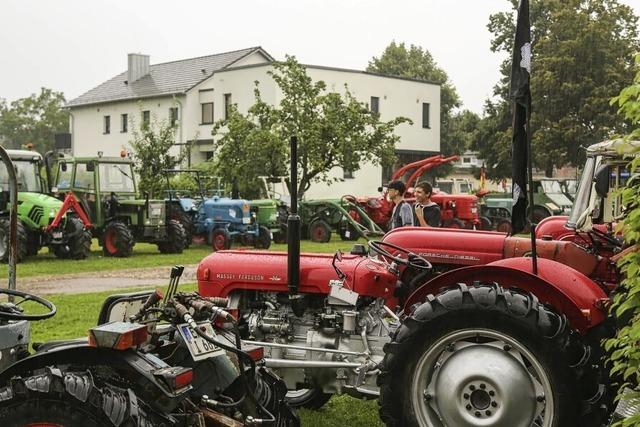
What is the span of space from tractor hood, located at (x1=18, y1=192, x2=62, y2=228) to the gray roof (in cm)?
2198

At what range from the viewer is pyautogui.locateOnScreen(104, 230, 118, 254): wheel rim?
18.0 meters

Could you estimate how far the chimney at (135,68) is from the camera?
44.6 meters

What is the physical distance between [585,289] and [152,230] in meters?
15.1

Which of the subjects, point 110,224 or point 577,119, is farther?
point 577,119

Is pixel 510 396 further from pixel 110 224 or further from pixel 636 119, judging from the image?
pixel 110 224

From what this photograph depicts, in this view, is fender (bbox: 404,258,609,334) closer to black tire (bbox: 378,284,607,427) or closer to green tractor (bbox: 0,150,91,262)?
black tire (bbox: 378,284,607,427)

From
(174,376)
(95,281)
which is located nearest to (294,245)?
(174,376)

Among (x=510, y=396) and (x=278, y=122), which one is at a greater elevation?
(x=278, y=122)

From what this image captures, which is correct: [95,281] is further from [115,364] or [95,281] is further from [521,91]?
[115,364]

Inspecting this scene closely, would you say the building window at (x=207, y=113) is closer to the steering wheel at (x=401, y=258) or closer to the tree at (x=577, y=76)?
the tree at (x=577, y=76)

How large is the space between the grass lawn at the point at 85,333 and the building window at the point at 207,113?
26.8 m

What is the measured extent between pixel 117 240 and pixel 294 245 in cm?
1343

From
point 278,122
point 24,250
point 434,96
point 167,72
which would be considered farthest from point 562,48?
point 24,250

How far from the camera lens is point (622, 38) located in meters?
37.6
